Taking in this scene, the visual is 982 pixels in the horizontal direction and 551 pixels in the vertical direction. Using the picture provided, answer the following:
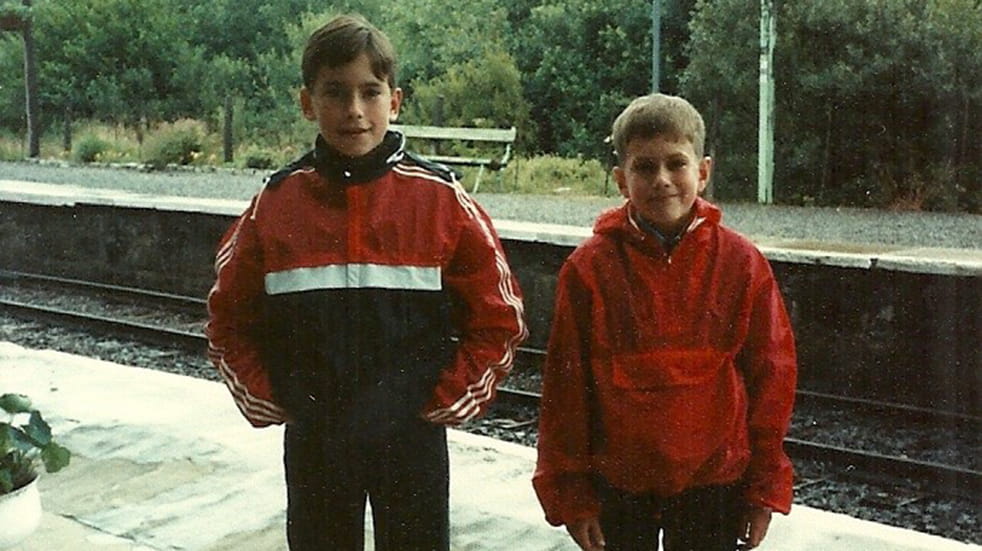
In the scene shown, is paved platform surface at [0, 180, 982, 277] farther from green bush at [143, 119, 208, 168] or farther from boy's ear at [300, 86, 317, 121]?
green bush at [143, 119, 208, 168]

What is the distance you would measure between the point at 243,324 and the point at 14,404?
1003mm

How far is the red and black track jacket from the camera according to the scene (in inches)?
76.9

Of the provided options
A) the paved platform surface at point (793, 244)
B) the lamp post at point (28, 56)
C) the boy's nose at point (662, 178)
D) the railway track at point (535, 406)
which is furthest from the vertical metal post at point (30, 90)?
the boy's nose at point (662, 178)

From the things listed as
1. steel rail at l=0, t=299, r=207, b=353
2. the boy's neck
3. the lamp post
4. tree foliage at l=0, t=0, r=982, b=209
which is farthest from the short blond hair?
the lamp post

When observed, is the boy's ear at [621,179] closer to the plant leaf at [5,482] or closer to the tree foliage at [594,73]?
the plant leaf at [5,482]

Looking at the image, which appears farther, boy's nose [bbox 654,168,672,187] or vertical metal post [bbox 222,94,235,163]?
vertical metal post [bbox 222,94,235,163]

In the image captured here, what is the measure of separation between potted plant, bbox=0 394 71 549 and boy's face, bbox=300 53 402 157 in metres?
1.26

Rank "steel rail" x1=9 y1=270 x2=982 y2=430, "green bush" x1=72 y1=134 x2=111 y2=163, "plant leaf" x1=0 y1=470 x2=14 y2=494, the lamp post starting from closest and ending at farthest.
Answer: "plant leaf" x1=0 y1=470 x2=14 y2=494, "steel rail" x1=9 y1=270 x2=982 y2=430, the lamp post, "green bush" x1=72 y1=134 x2=111 y2=163

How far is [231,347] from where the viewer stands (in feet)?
6.68

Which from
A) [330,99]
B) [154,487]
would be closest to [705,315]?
[330,99]

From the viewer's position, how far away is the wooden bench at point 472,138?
12297mm

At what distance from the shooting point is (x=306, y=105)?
80.0 inches

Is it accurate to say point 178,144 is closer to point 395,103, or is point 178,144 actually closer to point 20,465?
point 20,465

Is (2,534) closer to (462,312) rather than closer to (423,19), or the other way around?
(462,312)
